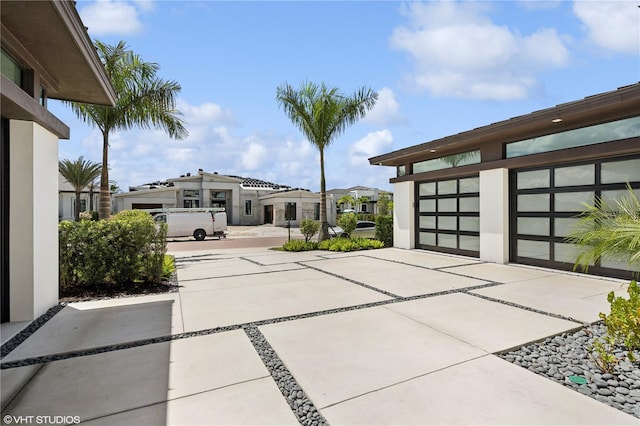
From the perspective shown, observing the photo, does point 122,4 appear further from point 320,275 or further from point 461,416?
point 461,416

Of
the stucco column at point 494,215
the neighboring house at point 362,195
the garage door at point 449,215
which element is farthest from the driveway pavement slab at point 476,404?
the neighboring house at point 362,195

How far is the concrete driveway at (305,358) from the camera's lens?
2.37 meters

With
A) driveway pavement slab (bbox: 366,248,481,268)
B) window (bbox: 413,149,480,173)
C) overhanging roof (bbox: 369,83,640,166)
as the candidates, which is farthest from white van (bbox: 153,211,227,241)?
overhanging roof (bbox: 369,83,640,166)

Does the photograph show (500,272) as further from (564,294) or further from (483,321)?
(483,321)

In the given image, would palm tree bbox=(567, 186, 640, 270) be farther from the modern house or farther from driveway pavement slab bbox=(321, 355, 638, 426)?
the modern house

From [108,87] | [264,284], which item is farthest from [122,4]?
[264,284]

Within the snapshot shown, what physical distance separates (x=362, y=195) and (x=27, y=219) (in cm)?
3752

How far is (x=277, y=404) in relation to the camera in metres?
2.47

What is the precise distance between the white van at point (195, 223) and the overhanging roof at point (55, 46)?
15.2 meters

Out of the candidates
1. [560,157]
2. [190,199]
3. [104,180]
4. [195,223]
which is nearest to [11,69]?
[104,180]

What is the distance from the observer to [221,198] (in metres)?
34.5

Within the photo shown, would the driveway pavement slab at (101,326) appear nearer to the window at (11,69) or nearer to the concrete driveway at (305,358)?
the concrete driveway at (305,358)

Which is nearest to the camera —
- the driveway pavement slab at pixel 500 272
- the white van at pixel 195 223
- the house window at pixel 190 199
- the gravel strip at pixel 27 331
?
the gravel strip at pixel 27 331

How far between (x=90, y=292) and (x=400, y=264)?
23.4 feet
